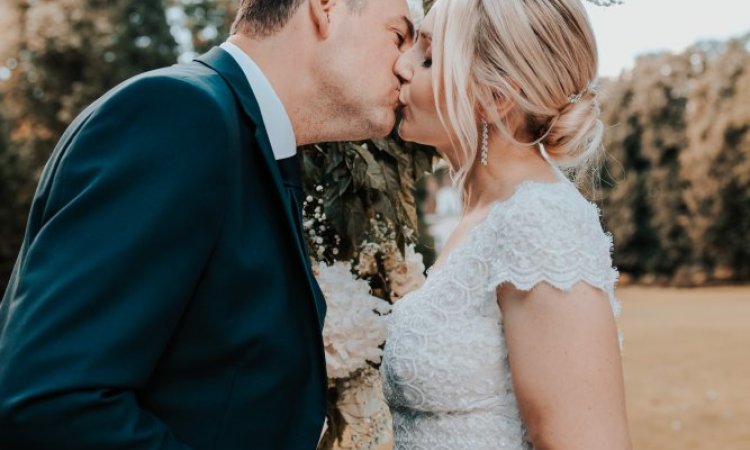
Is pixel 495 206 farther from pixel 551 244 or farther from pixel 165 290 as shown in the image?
pixel 165 290

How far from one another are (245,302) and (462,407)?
1002mm

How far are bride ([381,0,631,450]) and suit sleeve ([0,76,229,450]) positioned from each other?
0.98 m

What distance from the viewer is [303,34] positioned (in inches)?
82.4

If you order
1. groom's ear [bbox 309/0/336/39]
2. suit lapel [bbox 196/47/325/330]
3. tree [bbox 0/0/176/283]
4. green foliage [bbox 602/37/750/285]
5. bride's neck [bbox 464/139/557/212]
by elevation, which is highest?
groom's ear [bbox 309/0/336/39]

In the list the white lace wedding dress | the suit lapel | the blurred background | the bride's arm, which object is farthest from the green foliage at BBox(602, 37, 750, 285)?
the suit lapel

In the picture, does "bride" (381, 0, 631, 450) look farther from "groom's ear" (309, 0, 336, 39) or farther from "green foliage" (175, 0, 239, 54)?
"green foliage" (175, 0, 239, 54)

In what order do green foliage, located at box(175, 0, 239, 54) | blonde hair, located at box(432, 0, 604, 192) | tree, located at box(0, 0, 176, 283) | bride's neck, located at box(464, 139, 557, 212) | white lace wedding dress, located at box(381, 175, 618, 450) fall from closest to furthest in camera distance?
white lace wedding dress, located at box(381, 175, 618, 450) → blonde hair, located at box(432, 0, 604, 192) → bride's neck, located at box(464, 139, 557, 212) → green foliage, located at box(175, 0, 239, 54) → tree, located at box(0, 0, 176, 283)

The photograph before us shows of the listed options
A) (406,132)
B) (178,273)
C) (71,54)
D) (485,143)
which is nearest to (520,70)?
(485,143)

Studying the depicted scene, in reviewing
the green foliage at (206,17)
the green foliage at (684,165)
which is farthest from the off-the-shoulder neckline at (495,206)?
the green foliage at (684,165)

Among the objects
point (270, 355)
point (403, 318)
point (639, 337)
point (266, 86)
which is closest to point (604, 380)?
point (403, 318)

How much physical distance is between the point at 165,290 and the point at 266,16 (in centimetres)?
89

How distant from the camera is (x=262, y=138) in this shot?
180cm

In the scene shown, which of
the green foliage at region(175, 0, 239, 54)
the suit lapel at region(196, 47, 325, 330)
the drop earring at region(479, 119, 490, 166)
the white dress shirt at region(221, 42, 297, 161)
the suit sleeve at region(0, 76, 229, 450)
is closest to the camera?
the suit sleeve at region(0, 76, 229, 450)

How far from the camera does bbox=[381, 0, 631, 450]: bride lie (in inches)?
81.9
